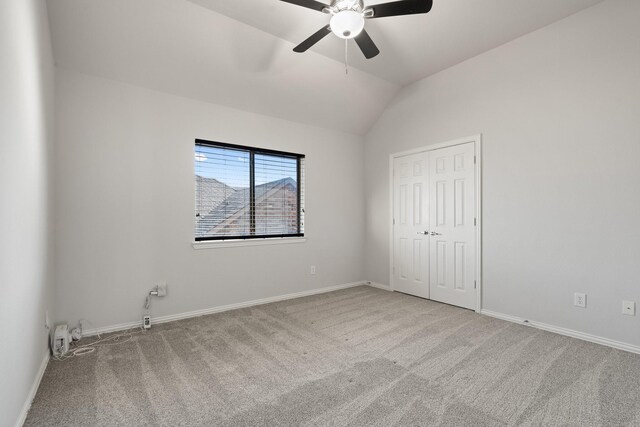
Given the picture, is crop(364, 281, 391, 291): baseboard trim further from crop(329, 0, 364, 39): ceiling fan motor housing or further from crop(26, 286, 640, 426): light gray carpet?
crop(329, 0, 364, 39): ceiling fan motor housing

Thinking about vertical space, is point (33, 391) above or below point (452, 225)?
below

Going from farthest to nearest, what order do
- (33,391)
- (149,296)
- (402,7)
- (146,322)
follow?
(149,296) < (146,322) < (402,7) < (33,391)

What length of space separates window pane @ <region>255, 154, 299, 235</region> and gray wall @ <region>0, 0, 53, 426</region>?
7.06 ft

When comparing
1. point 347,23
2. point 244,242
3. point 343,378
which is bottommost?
point 343,378

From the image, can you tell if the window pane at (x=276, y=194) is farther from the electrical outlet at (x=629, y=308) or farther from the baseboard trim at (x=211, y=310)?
the electrical outlet at (x=629, y=308)

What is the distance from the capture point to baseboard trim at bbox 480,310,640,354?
2.55 m

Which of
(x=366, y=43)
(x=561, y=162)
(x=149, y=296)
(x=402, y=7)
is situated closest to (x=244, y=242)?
(x=149, y=296)

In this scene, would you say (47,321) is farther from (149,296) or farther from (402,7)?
(402,7)

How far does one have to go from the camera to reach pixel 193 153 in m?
3.44

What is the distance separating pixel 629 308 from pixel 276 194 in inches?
149

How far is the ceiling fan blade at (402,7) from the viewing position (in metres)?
1.99

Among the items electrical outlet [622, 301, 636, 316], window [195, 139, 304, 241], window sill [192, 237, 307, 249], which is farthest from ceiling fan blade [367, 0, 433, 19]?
electrical outlet [622, 301, 636, 316]

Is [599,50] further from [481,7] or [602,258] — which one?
[602,258]

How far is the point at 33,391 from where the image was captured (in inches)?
75.2
